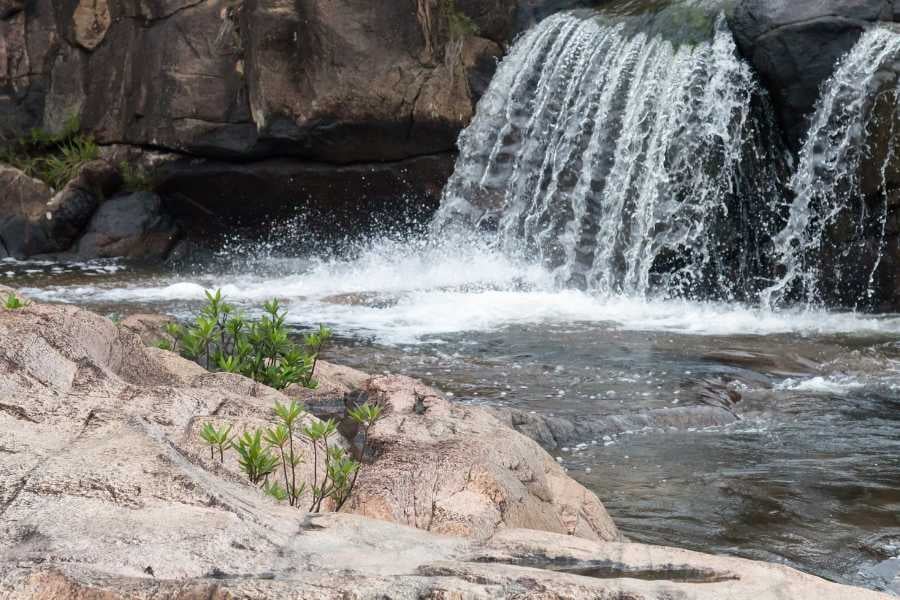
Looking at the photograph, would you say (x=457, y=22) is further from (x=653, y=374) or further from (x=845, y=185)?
(x=653, y=374)

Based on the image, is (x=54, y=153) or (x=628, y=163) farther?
(x=54, y=153)

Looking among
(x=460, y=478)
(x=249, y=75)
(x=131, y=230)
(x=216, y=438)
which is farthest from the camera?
(x=131, y=230)

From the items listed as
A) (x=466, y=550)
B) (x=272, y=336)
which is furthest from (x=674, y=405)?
(x=466, y=550)

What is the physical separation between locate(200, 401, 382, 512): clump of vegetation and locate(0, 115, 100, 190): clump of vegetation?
1061 cm

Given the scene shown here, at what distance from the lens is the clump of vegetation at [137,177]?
13266 mm

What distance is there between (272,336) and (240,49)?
8337 millimetres

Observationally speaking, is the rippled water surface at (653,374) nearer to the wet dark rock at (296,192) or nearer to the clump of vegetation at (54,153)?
the wet dark rock at (296,192)

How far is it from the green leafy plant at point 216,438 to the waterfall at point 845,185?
7.52m

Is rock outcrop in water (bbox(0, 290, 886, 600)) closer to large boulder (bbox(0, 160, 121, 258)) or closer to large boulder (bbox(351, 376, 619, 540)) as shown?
large boulder (bbox(351, 376, 619, 540))

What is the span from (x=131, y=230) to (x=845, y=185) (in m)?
7.47

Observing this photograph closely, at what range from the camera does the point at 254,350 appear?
5000 mm

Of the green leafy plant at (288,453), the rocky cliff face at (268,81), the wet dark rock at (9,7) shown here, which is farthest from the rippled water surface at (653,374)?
the wet dark rock at (9,7)

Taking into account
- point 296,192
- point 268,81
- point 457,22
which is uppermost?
point 457,22

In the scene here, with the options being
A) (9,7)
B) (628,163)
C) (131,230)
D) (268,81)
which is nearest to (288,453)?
(628,163)
